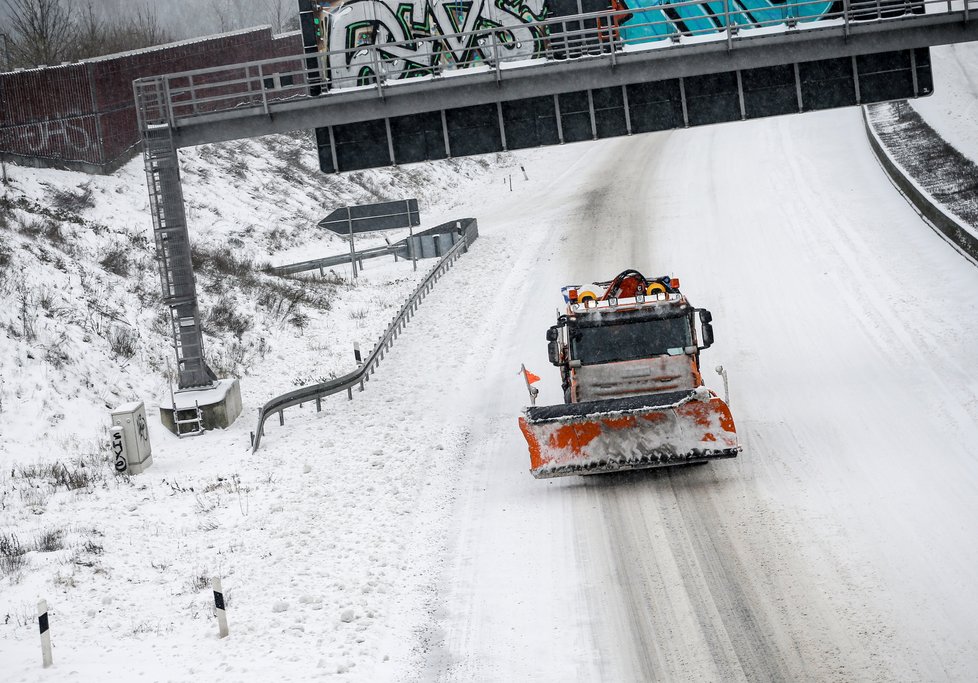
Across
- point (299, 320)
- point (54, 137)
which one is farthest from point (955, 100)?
point (54, 137)

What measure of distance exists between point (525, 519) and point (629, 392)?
2.95 metres

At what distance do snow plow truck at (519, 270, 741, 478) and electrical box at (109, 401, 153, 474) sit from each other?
22.0ft

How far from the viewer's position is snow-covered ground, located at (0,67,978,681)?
1055cm

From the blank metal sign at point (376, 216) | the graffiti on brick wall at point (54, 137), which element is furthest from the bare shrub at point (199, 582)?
the graffiti on brick wall at point (54, 137)

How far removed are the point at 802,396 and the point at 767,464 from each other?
3655 mm

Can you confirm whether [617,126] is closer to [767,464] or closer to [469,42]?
[469,42]

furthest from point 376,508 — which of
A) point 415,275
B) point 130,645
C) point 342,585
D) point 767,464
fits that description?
point 415,275

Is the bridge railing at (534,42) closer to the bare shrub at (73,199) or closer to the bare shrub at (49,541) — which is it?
the bare shrub at (73,199)

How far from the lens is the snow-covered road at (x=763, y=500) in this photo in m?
10.4

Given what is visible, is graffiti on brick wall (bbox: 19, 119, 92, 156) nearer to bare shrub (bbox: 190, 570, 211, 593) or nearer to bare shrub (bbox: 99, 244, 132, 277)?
bare shrub (bbox: 99, 244, 132, 277)

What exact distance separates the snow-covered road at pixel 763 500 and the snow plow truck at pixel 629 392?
24.0 inches

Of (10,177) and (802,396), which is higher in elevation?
(10,177)

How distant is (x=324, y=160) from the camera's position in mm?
22047

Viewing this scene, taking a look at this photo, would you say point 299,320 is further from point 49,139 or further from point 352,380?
point 49,139
